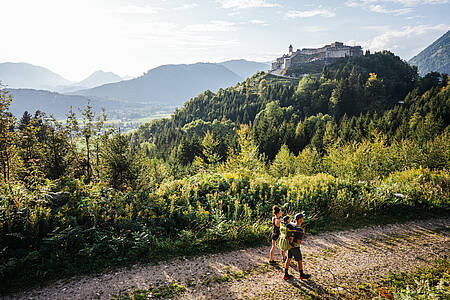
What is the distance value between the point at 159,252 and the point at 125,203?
2.85m

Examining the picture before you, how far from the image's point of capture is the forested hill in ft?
222

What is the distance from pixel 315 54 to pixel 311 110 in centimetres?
9003

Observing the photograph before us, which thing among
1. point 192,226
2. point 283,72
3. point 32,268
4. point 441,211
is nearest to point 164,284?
point 192,226

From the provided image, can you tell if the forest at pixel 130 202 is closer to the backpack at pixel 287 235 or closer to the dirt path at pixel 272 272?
the dirt path at pixel 272 272

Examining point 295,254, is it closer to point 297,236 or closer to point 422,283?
point 297,236

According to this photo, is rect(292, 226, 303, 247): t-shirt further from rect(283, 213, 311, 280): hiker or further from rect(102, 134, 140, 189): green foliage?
rect(102, 134, 140, 189): green foliage

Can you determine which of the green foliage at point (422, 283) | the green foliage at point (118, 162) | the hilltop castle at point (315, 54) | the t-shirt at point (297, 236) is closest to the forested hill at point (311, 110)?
the hilltop castle at point (315, 54)

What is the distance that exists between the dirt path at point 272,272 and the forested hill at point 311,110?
163 ft

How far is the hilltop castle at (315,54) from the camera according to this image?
522 ft

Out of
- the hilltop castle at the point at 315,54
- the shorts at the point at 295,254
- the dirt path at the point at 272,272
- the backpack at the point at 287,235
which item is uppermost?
the hilltop castle at the point at 315,54

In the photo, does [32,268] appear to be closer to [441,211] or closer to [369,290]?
[369,290]

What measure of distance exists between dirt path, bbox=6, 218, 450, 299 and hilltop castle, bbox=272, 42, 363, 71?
17652 cm

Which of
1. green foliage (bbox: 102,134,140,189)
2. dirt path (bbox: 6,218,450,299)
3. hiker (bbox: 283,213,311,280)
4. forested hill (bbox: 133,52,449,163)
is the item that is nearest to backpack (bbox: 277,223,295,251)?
hiker (bbox: 283,213,311,280)

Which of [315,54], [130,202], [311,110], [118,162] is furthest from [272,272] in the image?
[315,54]
